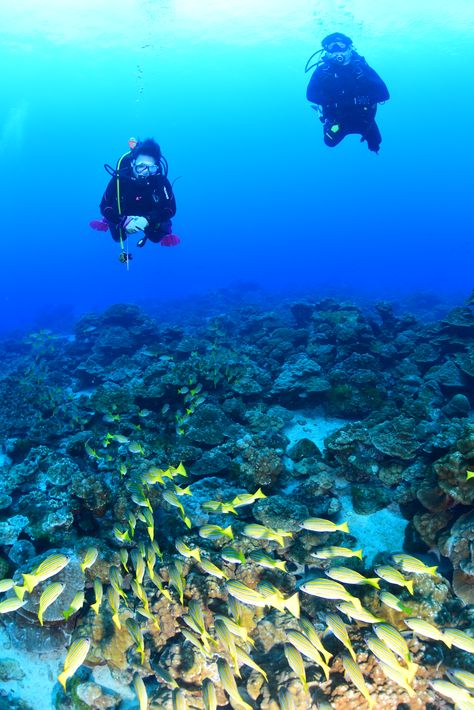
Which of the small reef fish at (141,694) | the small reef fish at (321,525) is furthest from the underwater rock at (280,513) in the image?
the small reef fish at (141,694)

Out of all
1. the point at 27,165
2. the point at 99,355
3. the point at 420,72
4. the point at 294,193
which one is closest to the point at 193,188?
the point at 294,193

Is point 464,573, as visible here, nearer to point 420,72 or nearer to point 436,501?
point 436,501

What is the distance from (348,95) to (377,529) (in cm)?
886

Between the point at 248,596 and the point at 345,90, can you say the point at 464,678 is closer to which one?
the point at 248,596

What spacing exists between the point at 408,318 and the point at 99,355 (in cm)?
1106

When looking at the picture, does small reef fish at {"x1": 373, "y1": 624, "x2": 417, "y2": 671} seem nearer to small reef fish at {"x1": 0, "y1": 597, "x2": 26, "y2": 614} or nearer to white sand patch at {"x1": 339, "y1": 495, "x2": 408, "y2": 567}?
white sand patch at {"x1": 339, "y1": 495, "x2": 408, "y2": 567}

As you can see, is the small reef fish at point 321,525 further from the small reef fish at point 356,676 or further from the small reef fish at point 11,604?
the small reef fish at point 11,604

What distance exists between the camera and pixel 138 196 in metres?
7.28

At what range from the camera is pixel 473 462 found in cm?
441

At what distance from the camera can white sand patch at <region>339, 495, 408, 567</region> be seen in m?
5.12

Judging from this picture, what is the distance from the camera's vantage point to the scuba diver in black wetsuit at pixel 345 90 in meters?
8.54

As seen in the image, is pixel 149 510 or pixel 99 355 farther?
pixel 99 355

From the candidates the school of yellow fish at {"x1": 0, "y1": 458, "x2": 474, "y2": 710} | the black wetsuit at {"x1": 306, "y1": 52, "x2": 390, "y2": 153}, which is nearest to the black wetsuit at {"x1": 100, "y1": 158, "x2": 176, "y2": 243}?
the black wetsuit at {"x1": 306, "y1": 52, "x2": 390, "y2": 153}

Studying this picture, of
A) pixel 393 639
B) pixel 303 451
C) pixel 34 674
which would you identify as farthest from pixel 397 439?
pixel 34 674
